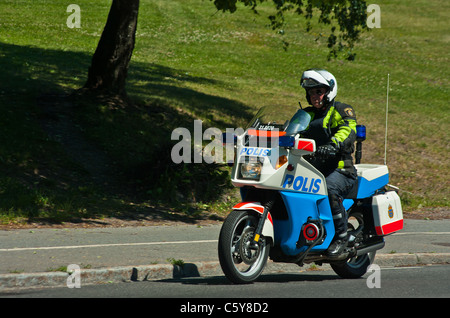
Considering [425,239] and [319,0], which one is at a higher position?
[319,0]

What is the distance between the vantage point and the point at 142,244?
9.64 m

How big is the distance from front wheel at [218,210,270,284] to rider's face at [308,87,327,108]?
1.55 metres

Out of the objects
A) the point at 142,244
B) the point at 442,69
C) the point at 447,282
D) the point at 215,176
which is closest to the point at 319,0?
the point at 215,176

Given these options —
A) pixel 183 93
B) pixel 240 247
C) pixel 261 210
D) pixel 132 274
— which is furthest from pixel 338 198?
pixel 183 93

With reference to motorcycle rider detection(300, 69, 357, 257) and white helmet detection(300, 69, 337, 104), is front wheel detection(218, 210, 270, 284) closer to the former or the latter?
motorcycle rider detection(300, 69, 357, 257)

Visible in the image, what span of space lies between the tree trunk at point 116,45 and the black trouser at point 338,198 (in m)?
10.7

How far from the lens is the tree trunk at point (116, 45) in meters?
17.2

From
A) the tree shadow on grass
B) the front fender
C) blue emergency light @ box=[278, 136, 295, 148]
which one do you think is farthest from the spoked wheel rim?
the tree shadow on grass

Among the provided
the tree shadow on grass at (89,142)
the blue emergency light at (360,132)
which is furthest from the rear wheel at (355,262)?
the tree shadow on grass at (89,142)

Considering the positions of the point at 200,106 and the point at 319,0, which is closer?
the point at 319,0

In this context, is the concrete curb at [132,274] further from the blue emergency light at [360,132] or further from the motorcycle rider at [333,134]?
the blue emergency light at [360,132]

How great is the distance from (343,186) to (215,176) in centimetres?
701
